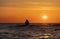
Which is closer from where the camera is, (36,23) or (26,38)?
(26,38)

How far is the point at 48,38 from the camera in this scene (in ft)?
49.2

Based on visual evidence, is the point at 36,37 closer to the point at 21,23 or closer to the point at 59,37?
the point at 59,37

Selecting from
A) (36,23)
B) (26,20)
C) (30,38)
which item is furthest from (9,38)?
(36,23)

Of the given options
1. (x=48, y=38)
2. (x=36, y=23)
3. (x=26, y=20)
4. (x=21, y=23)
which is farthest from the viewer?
(x=36, y=23)

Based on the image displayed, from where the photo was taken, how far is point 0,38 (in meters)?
15.1

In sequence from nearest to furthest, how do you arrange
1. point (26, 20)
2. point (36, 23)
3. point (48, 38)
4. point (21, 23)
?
point (48, 38) < point (26, 20) < point (21, 23) < point (36, 23)

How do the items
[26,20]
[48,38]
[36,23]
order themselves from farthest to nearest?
[36,23], [26,20], [48,38]

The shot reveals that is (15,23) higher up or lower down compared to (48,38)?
higher up

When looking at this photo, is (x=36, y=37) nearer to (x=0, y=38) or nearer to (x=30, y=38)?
(x=30, y=38)

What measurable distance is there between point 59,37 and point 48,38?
0.94 m

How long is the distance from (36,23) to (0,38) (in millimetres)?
15614

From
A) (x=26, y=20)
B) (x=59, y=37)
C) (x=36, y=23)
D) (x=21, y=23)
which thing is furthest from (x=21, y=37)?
(x=36, y=23)

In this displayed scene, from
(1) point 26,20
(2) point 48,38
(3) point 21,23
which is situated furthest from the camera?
(3) point 21,23

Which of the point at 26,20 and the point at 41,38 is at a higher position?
the point at 26,20
